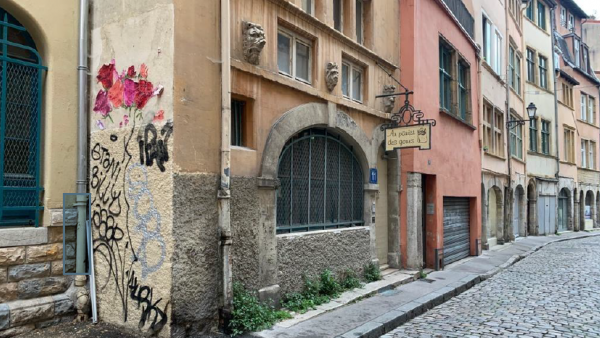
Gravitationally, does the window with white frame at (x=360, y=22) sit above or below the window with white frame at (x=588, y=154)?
above

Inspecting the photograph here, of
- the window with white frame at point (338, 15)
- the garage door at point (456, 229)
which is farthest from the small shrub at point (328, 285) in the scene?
the garage door at point (456, 229)

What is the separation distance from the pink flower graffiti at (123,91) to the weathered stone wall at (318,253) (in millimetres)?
2889

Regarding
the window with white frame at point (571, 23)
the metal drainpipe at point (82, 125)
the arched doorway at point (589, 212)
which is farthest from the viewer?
the window with white frame at point (571, 23)

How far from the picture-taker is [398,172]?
10953mm

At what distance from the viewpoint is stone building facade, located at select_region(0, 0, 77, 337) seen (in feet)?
17.6

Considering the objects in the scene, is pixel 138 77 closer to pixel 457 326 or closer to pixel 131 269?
pixel 131 269

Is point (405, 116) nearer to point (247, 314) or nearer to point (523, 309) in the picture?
point (523, 309)

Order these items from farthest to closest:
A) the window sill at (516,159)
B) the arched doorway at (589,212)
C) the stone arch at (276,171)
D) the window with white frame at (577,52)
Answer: the window with white frame at (577,52) < the arched doorway at (589,212) < the window sill at (516,159) < the stone arch at (276,171)

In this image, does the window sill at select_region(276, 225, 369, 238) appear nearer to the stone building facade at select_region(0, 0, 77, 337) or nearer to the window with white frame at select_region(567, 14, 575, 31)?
the stone building facade at select_region(0, 0, 77, 337)

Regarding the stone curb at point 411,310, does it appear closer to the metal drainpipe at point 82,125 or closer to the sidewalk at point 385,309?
the sidewalk at point 385,309

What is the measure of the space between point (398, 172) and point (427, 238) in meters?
2.22

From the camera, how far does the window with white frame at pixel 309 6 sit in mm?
8359

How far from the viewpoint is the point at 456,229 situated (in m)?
14.1

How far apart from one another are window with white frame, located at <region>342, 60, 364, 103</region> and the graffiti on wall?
4669mm
